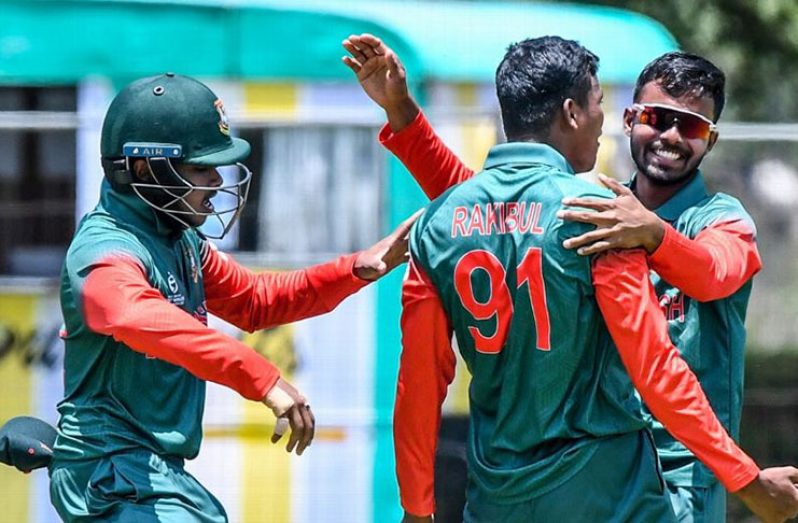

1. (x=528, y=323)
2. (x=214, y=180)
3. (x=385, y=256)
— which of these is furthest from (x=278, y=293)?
(x=528, y=323)

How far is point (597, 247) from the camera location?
3525mm

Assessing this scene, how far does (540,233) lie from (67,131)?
3.71 m

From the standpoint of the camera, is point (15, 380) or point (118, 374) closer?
point (118, 374)

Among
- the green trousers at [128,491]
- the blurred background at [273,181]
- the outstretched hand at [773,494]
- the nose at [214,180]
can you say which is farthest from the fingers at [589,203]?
the blurred background at [273,181]

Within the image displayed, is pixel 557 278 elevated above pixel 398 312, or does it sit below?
above

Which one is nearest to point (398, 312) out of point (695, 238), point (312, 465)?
point (312, 465)

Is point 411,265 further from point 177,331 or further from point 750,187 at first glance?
point 750,187

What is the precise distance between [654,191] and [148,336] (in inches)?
56.6

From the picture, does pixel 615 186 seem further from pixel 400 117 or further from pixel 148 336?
pixel 148 336

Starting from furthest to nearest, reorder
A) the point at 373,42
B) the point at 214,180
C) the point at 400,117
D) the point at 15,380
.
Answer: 1. the point at 15,380
2. the point at 400,117
3. the point at 373,42
4. the point at 214,180

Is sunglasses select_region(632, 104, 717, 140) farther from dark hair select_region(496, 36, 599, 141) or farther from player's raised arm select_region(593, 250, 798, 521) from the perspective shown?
player's raised arm select_region(593, 250, 798, 521)

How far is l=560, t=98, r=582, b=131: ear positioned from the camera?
3.74m

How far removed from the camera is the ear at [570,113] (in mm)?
3740

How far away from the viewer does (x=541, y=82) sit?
3717 mm
